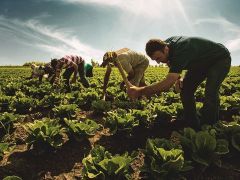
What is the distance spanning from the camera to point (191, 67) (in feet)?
16.3

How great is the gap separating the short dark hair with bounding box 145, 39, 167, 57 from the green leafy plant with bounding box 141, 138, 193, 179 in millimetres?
1383

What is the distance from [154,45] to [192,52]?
1.88 ft

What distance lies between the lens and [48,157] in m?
4.64

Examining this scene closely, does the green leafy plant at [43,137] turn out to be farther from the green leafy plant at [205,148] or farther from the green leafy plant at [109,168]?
the green leafy plant at [205,148]

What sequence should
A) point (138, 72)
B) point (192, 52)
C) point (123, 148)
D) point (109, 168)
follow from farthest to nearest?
point (138, 72) < point (123, 148) < point (192, 52) < point (109, 168)

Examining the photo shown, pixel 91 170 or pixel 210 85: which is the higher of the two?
pixel 210 85

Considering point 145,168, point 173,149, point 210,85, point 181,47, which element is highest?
point 181,47

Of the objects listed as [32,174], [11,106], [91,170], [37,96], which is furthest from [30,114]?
[91,170]

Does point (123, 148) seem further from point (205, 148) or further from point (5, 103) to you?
point (5, 103)

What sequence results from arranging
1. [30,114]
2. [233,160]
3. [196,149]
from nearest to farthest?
[196,149]
[233,160]
[30,114]

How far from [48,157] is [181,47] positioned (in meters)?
2.72

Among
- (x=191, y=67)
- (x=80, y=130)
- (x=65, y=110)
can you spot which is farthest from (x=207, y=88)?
(x=65, y=110)

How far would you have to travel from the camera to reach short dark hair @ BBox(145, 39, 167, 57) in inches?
167

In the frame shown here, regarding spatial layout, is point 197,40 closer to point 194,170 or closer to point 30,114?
point 194,170
